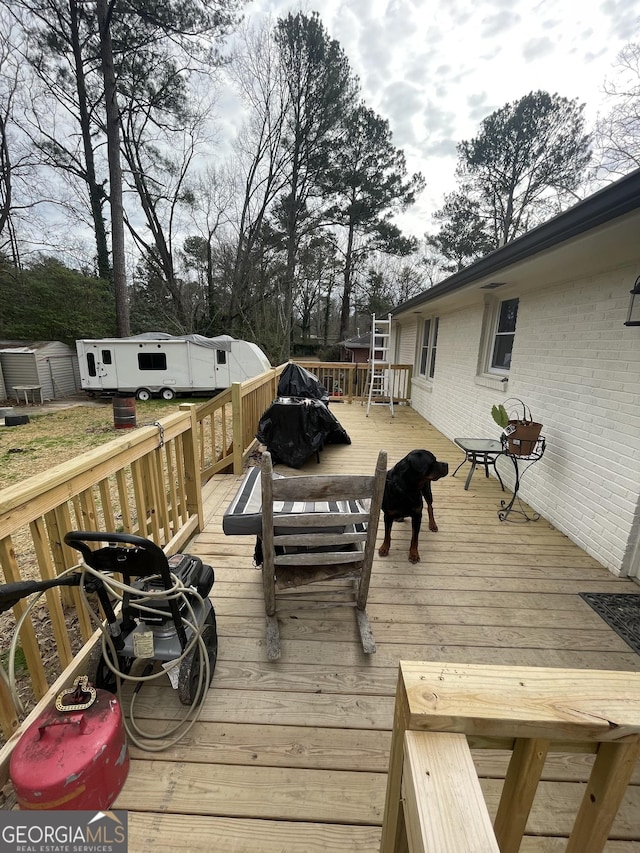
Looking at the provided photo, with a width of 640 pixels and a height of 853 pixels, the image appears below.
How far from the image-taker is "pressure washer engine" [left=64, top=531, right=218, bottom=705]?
1212mm

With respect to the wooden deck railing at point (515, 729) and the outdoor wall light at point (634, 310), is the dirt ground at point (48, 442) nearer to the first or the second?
the wooden deck railing at point (515, 729)

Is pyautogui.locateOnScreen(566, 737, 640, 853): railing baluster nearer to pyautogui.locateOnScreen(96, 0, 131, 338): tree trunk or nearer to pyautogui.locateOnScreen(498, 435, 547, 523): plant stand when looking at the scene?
pyautogui.locateOnScreen(498, 435, 547, 523): plant stand

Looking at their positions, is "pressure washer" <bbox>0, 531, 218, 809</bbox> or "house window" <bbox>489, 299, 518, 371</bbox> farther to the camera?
"house window" <bbox>489, 299, 518, 371</bbox>

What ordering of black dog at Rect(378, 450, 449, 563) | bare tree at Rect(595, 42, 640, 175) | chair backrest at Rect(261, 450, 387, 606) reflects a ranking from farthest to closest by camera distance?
bare tree at Rect(595, 42, 640, 175) → black dog at Rect(378, 450, 449, 563) → chair backrest at Rect(261, 450, 387, 606)

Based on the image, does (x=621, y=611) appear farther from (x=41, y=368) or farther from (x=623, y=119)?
(x=41, y=368)

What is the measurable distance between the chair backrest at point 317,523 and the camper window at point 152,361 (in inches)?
447

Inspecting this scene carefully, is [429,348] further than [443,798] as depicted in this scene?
Yes

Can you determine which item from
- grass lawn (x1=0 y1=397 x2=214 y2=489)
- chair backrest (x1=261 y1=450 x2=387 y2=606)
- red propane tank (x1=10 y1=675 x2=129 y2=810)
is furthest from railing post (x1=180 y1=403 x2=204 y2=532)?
grass lawn (x1=0 y1=397 x2=214 y2=489)

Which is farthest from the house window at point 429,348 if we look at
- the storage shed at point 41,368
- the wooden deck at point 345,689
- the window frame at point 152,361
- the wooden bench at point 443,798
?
the storage shed at point 41,368

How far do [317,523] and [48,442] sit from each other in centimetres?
759

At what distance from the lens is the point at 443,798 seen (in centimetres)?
50

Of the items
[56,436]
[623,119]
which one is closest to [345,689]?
[56,436]
